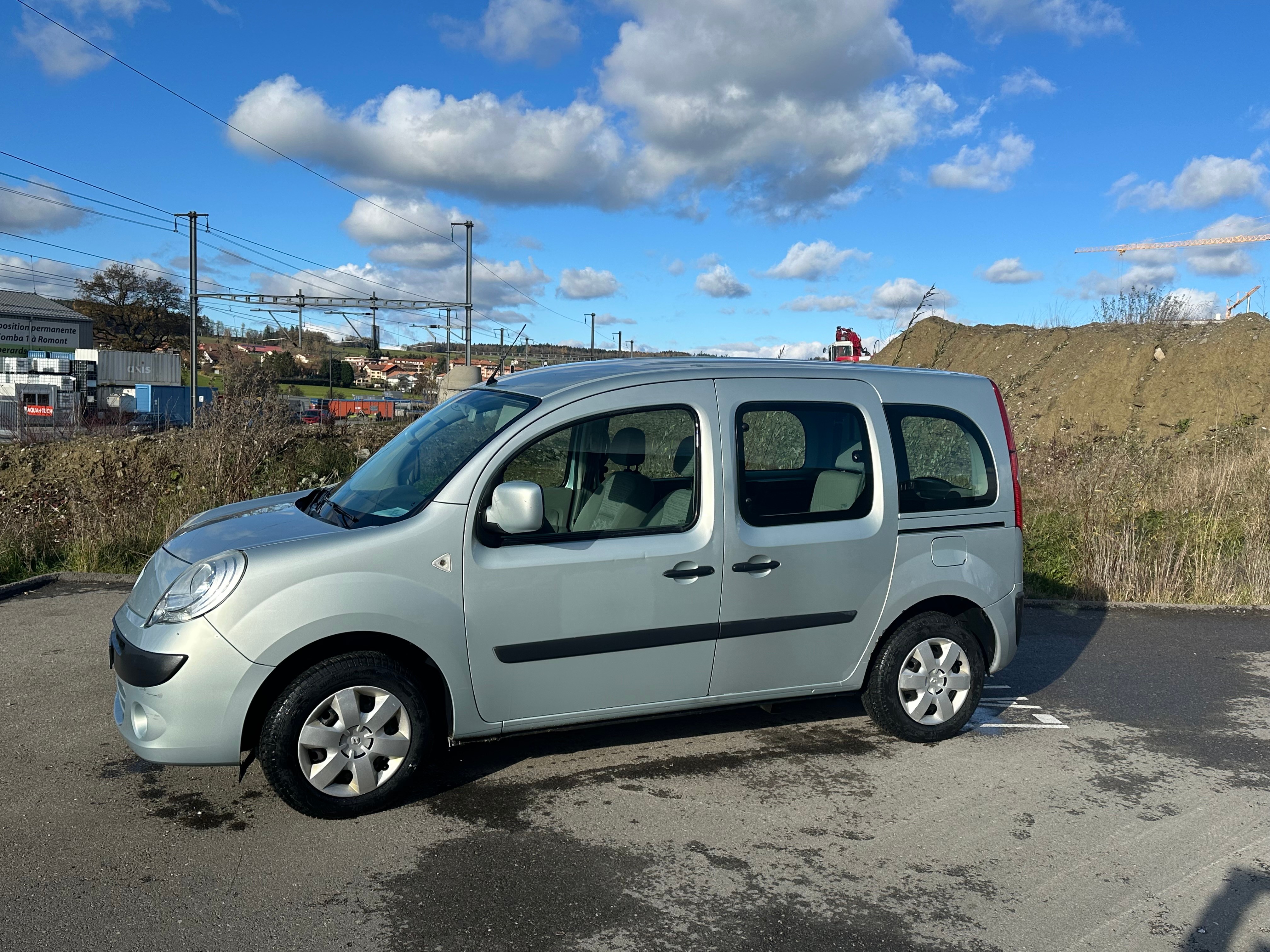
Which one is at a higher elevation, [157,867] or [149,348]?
[149,348]

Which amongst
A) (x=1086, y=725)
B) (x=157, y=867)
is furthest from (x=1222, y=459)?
(x=157, y=867)

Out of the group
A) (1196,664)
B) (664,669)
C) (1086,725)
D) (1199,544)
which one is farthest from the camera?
(1199,544)

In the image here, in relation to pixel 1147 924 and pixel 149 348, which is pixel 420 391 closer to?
pixel 149 348

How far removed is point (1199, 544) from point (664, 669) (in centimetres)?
737

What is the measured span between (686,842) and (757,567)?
4.24 feet

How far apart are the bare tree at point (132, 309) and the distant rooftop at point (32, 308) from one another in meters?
1.60

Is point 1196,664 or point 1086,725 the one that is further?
point 1196,664

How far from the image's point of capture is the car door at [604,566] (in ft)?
13.9

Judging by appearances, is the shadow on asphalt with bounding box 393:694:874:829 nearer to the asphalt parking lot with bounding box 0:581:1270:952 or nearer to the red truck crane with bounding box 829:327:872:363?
the asphalt parking lot with bounding box 0:581:1270:952

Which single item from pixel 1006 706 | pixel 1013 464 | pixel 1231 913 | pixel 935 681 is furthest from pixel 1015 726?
pixel 1231 913

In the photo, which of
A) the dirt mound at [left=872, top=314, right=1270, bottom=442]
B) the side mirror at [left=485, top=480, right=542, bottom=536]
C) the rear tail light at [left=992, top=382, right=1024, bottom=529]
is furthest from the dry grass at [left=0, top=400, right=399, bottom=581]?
the dirt mound at [left=872, top=314, right=1270, bottom=442]

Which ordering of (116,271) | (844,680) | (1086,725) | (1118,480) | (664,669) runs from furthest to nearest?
(116,271), (1118,480), (1086,725), (844,680), (664,669)

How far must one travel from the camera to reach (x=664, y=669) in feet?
15.0

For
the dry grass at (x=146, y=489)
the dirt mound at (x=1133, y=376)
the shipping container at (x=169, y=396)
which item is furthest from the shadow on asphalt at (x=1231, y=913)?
the shipping container at (x=169, y=396)
